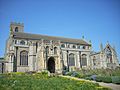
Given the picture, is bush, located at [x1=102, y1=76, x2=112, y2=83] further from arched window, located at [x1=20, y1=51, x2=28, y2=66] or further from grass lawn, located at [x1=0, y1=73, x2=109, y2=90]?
arched window, located at [x1=20, y1=51, x2=28, y2=66]

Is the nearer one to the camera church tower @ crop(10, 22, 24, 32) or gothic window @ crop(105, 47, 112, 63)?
gothic window @ crop(105, 47, 112, 63)

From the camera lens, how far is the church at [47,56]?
4578 centimetres

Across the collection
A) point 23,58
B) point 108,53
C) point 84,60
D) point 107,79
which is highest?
point 108,53

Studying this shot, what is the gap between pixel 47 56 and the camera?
1804 inches

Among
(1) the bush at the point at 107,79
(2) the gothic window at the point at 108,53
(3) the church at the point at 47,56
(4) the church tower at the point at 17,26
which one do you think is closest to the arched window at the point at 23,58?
(3) the church at the point at 47,56

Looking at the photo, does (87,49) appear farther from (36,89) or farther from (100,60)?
(36,89)

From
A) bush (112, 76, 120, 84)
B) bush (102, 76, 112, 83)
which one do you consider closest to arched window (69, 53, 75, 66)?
bush (102, 76, 112, 83)

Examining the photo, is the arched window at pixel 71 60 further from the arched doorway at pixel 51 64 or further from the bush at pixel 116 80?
the bush at pixel 116 80

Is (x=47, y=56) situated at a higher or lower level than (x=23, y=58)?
higher

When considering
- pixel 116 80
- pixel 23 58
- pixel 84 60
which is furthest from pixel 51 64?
pixel 116 80

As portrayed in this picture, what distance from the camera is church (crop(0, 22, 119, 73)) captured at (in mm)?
45781

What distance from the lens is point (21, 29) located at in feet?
238

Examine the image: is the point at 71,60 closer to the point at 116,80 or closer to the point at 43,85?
the point at 116,80

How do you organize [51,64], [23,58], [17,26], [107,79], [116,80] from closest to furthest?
[116,80] → [107,79] → [23,58] → [51,64] → [17,26]
